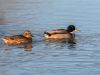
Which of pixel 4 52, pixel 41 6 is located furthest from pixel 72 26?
pixel 41 6

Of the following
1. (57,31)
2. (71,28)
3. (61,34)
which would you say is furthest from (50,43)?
(71,28)

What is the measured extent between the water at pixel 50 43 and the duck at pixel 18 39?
238 mm

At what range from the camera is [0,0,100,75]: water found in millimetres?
15875

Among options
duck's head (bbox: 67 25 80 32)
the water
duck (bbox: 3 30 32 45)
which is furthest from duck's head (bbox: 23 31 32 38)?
duck's head (bbox: 67 25 80 32)

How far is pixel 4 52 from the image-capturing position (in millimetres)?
18078

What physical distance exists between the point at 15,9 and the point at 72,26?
5.84 meters

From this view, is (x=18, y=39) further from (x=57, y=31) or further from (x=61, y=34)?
(x=61, y=34)

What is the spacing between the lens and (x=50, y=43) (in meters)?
20.0

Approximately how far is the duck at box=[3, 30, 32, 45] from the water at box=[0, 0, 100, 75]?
0.78ft

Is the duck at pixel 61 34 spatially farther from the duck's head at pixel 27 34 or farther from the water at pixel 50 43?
the duck's head at pixel 27 34

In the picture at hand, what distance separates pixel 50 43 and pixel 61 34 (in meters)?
1.59

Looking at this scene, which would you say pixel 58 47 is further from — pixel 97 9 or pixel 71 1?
pixel 71 1

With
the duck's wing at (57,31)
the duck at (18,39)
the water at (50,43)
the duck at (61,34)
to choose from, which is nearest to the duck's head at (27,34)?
the duck at (18,39)

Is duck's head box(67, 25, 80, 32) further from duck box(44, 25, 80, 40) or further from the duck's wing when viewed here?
the duck's wing
